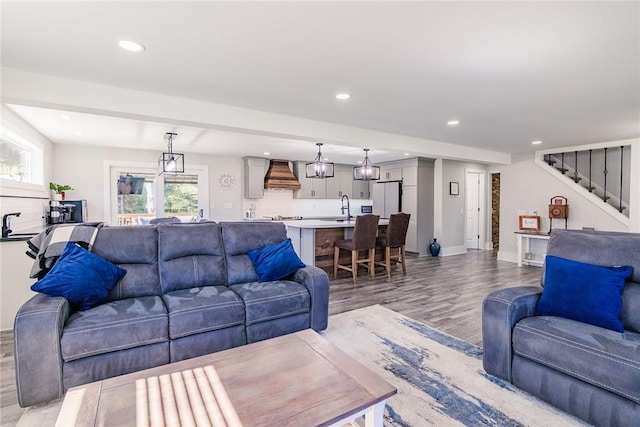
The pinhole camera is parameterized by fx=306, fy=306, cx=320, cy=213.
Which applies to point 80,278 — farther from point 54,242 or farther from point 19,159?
point 19,159

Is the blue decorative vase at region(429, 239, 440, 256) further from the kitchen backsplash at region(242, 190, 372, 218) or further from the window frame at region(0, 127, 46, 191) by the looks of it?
the window frame at region(0, 127, 46, 191)

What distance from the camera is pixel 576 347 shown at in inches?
67.5

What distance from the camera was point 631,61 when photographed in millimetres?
2438

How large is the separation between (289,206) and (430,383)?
637 cm

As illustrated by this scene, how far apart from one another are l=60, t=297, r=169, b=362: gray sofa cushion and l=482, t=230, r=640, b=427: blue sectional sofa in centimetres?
232

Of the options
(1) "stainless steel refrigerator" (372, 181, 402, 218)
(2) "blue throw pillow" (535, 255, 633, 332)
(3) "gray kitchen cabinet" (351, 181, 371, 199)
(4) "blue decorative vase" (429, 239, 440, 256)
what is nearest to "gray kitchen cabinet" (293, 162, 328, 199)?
(3) "gray kitchen cabinet" (351, 181, 371, 199)

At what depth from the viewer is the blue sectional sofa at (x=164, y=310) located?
1.83m

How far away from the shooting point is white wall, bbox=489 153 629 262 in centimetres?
580

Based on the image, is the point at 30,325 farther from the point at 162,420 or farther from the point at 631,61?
the point at 631,61

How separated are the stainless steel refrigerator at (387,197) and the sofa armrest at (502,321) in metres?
5.57

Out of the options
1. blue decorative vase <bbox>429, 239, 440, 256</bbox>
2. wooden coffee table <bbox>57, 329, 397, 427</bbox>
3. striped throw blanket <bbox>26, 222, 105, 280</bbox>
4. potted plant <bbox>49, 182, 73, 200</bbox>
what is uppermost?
potted plant <bbox>49, 182, 73, 200</bbox>

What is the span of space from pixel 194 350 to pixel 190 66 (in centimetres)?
227

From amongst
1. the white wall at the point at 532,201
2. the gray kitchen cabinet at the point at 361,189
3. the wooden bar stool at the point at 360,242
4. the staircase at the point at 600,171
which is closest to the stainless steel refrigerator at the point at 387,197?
the gray kitchen cabinet at the point at 361,189

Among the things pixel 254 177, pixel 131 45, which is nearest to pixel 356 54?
pixel 131 45
